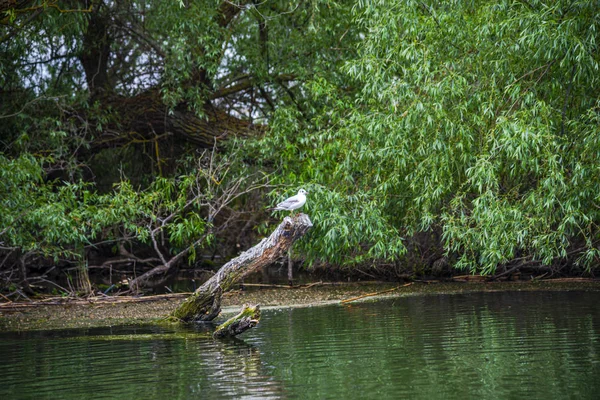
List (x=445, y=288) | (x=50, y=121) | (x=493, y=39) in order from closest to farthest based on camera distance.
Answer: (x=493, y=39)
(x=445, y=288)
(x=50, y=121)

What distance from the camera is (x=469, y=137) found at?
13.3 metres

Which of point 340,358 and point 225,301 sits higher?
point 225,301

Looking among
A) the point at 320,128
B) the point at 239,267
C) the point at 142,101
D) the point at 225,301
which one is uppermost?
the point at 142,101

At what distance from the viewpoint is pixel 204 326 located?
12.3m

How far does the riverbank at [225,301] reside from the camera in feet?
44.6

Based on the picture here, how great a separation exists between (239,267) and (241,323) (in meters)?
1.49

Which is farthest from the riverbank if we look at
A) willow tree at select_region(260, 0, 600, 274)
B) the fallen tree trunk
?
willow tree at select_region(260, 0, 600, 274)

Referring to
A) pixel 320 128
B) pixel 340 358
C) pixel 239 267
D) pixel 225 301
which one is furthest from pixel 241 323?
pixel 320 128

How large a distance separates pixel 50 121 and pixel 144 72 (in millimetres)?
3392

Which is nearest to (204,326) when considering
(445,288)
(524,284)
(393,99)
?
(393,99)

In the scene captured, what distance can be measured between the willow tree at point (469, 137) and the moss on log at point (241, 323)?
13.4 ft

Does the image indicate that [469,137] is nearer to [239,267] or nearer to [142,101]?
[239,267]

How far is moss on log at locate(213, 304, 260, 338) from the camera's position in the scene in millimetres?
10703

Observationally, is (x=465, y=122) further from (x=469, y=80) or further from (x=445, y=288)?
(x=445, y=288)
